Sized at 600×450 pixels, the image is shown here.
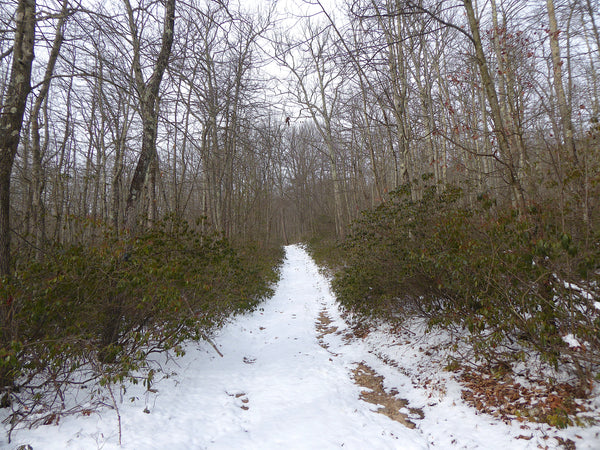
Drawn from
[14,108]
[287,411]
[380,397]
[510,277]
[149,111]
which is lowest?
[380,397]

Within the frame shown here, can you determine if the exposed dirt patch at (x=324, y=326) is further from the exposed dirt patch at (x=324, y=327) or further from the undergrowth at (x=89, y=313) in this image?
the undergrowth at (x=89, y=313)

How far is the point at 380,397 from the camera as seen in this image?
373 cm

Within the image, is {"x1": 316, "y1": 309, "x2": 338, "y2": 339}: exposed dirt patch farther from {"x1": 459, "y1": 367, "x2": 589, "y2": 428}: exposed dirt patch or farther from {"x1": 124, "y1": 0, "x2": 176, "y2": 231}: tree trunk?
{"x1": 124, "y1": 0, "x2": 176, "y2": 231}: tree trunk

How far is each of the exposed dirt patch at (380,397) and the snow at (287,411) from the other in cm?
8

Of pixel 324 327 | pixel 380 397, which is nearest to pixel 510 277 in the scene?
pixel 380 397

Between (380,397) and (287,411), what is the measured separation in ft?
3.93

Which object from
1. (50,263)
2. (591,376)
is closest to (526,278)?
(591,376)

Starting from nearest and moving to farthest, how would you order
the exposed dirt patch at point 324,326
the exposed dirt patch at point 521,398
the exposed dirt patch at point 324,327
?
the exposed dirt patch at point 521,398
the exposed dirt patch at point 324,327
the exposed dirt patch at point 324,326

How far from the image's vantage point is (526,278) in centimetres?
290

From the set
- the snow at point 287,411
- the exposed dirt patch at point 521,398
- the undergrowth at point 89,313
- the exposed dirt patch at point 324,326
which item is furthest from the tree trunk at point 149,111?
the exposed dirt patch at point 521,398

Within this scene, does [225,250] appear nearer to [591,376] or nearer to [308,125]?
[591,376]

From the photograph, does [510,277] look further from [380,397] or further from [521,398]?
[380,397]

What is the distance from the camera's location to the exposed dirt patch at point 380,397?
3262 mm

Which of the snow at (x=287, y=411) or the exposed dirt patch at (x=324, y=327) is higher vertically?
the snow at (x=287, y=411)
